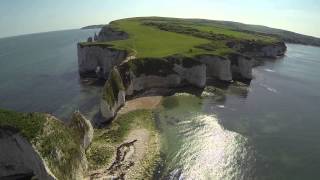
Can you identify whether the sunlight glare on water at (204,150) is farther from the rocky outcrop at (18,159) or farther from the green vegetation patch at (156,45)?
the green vegetation patch at (156,45)

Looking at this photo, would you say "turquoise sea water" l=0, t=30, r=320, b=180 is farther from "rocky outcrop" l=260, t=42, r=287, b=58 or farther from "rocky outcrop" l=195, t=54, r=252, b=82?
"rocky outcrop" l=260, t=42, r=287, b=58

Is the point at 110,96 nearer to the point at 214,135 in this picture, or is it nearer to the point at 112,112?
the point at 112,112

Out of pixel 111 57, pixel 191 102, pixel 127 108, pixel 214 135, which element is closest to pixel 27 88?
pixel 111 57

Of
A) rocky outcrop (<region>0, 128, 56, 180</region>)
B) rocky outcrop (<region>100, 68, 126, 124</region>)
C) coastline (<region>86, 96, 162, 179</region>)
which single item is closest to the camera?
rocky outcrop (<region>0, 128, 56, 180</region>)

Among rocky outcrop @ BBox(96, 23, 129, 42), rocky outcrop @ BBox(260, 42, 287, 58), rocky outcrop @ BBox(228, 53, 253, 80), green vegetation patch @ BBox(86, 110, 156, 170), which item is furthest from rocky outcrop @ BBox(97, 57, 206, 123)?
rocky outcrop @ BBox(260, 42, 287, 58)

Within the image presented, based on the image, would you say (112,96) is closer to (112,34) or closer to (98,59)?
(98,59)

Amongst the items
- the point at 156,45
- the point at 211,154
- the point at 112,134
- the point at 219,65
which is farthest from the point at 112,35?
the point at 211,154
